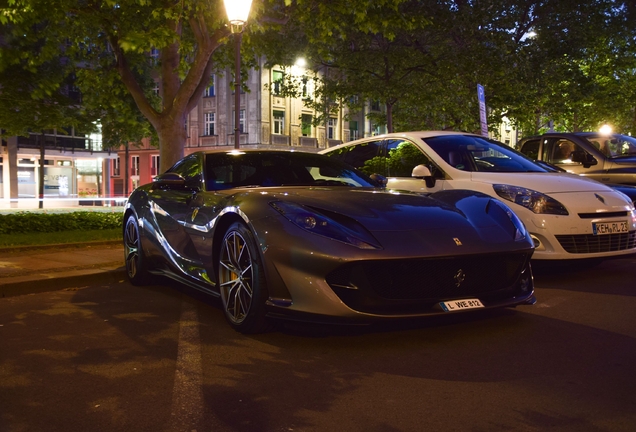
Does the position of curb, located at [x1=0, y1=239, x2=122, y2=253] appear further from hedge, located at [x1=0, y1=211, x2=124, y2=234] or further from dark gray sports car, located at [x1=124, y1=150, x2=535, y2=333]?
dark gray sports car, located at [x1=124, y1=150, x2=535, y2=333]

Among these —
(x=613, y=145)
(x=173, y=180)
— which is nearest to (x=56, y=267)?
(x=173, y=180)

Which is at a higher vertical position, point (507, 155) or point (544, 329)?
point (507, 155)

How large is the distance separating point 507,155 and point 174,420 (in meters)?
6.31

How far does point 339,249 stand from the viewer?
4.50 m

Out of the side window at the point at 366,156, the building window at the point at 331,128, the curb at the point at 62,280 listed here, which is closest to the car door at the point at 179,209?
the curb at the point at 62,280

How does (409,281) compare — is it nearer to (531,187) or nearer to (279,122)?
(531,187)

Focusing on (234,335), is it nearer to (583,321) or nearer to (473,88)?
(583,321)

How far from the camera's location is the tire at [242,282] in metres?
4.87

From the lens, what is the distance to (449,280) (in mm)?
4719

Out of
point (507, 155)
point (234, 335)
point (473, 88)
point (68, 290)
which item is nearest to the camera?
point (234, 335)

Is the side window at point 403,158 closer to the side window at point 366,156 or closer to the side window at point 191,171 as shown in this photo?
the side window at point 366,156

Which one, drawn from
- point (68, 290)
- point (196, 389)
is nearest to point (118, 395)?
point (196, 389)

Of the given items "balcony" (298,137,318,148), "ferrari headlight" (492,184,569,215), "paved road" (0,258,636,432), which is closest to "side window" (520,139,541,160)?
"ferrari headlight" (492,184,569,215)

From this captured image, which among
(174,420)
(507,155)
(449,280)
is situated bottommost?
(174,420)
